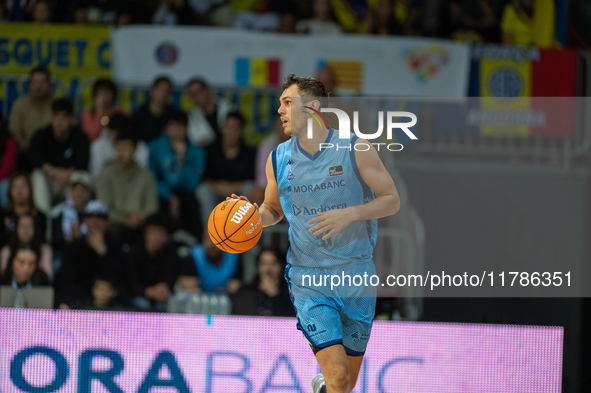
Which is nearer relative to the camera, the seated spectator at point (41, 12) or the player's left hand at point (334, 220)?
the player's left hand at point (334, 220)

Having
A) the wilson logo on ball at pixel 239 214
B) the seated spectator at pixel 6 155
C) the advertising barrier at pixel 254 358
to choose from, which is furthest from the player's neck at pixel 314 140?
the seated spectator at pixel 6 155

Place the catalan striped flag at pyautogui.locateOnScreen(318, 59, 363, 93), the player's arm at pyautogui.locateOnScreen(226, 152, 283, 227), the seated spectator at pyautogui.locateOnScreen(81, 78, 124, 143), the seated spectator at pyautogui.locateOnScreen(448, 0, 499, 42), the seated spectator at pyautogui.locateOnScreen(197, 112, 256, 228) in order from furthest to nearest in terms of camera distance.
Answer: the seated spectator at pyautogui.locateOnScreen(448, 0, 499, 42) < the catalan striped flag at pyautogui.locateOnScreen(318, 59, 363, 93) < the seated spectator at pyautogui.locateOnScreen(81, 78, 124, 143) < the seated spectator at pyautogui.locateOnScreen(197, 112, 256, 228) < the player's arm at pyautogui.locateOnScreen(226, 152, 283, 227)

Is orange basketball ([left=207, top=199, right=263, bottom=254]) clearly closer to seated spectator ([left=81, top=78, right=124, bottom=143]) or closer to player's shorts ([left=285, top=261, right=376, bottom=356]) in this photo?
player's shorts ([left=285, top=261, right=376, bottom=356])

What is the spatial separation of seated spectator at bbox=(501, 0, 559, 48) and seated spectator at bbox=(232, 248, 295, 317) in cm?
517

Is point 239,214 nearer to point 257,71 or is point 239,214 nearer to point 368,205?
point 368,205

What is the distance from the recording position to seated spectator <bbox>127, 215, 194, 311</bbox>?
7.60 meters

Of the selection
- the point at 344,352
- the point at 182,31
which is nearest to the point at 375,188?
the point at 344,352

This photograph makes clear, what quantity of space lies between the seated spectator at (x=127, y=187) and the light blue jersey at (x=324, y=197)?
12.9ft

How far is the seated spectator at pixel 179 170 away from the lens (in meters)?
8.43

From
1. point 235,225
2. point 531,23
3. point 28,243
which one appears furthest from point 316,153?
point 531,23

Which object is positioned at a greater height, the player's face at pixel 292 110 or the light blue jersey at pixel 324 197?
the player's face at pixel 292 110

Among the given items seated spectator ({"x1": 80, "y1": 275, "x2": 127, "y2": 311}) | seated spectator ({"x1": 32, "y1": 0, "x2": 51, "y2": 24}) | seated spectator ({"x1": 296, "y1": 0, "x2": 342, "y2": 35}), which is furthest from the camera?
seated spectator ({"x1": 296, "y1": 0, "x2": 342, "y2": 35})

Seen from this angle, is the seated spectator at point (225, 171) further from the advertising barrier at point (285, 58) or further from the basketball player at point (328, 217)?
the basketball player at point (328, 217)

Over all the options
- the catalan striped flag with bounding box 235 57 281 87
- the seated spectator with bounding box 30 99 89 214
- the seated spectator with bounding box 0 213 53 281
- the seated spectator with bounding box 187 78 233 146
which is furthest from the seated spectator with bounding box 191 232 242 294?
the catalan striped flag with bounding box 235 57 281 87
